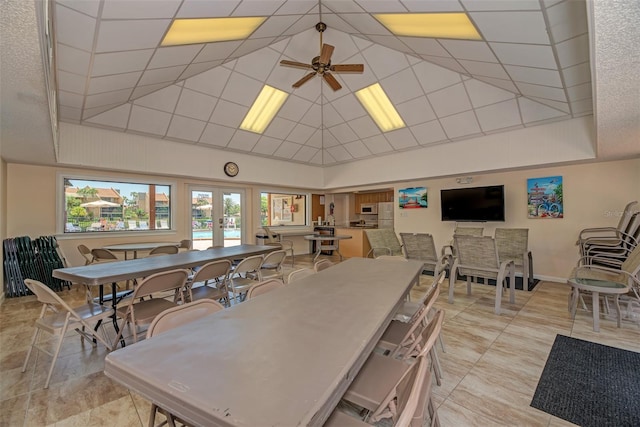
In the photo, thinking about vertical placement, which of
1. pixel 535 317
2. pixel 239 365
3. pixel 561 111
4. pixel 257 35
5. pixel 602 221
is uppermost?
pixel 257 35

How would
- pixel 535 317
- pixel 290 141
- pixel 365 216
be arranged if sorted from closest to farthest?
1. pixel 535 317
2. pixel 290 141
3. pixel 365 216

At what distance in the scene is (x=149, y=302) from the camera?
272 centimetres

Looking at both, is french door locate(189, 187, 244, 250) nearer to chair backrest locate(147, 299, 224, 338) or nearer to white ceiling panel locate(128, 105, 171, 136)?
white ceiling panel locate(128, 105, 171, 136)

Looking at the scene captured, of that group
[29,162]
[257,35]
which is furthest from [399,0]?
[29,162]

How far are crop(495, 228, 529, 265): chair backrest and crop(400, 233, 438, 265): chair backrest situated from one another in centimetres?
160

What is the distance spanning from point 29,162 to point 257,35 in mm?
4697

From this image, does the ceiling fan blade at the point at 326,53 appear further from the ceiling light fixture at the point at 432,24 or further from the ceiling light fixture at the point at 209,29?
the ceiling light fixture at the point at 209,29

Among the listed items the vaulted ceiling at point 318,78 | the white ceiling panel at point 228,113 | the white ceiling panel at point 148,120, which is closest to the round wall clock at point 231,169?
the vaulted ceiling at point 318,78

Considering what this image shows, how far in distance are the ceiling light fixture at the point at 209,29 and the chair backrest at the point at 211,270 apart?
2709 millimetres

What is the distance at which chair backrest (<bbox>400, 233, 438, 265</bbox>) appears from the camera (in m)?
4.48

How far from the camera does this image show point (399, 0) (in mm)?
3006

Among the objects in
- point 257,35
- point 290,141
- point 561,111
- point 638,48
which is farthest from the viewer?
point 290,141

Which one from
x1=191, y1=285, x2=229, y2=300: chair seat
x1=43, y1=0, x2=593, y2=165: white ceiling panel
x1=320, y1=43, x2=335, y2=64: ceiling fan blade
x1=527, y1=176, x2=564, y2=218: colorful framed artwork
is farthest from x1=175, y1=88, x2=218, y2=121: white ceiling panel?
x1=527, y1=176, x2=564, y2=218: colorful framed artwork

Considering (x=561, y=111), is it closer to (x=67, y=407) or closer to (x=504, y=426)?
(x=504, y=426)
